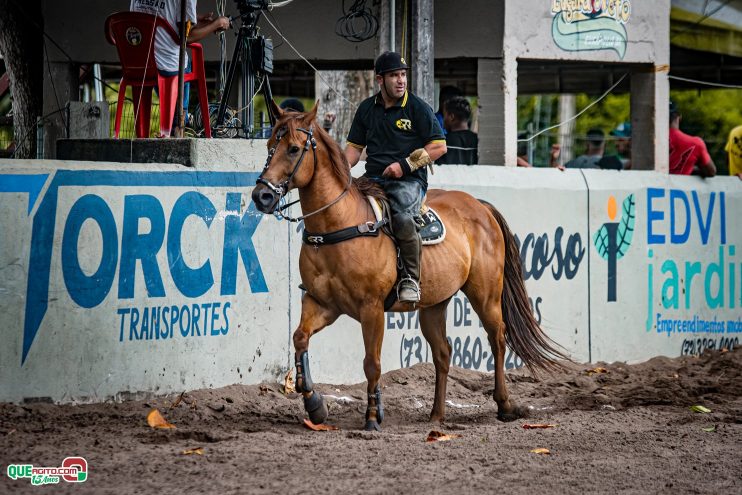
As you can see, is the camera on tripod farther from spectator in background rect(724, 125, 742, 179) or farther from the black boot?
spectator in background rect(724, 125, 742, 179)

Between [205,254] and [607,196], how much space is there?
5.95 metres

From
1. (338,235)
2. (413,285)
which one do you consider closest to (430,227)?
(413,285)

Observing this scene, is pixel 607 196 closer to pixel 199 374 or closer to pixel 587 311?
pixel 587 311

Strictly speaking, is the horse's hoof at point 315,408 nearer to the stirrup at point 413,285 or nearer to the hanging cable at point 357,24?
the stirrup at point 413,285

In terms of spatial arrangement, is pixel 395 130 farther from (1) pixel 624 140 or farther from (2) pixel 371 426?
(1) pixel 624 140

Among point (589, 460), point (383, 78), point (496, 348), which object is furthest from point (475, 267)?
point (589, 460)

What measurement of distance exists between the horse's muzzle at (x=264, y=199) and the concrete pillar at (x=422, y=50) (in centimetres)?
546

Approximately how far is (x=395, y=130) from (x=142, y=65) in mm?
3304

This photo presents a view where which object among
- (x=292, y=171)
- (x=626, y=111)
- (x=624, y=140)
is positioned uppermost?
(x=626, y=111)

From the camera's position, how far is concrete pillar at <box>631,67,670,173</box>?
49.6 feet

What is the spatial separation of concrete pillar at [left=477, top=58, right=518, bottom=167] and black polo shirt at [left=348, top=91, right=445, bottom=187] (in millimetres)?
5332

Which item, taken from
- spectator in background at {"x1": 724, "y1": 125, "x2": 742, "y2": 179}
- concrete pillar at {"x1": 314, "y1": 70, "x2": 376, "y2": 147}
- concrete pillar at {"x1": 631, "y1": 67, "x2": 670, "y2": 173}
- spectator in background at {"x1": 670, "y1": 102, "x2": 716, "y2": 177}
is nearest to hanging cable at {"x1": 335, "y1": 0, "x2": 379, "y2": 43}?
concrete pillar at {"x1": 314, "y1": 70, "x2": 376, "y2": 147}

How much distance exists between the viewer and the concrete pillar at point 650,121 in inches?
595

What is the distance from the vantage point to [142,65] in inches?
412
